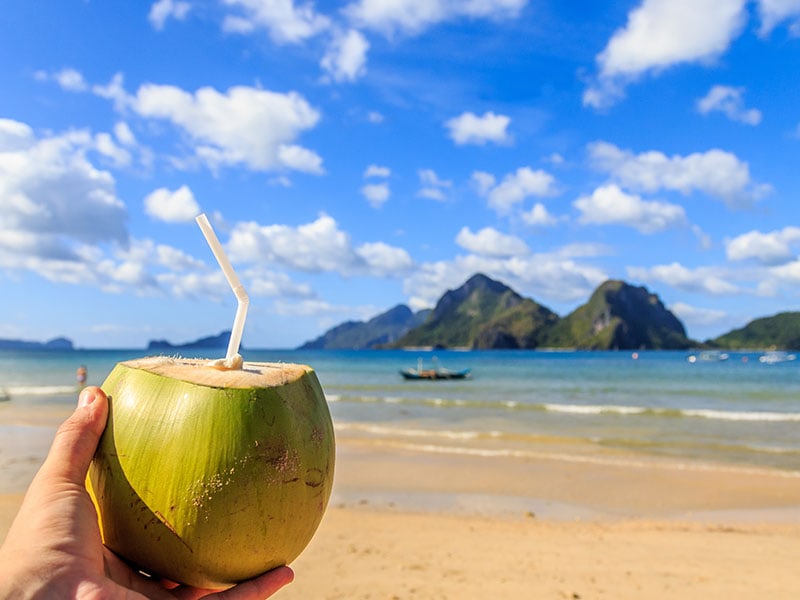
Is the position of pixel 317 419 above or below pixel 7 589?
above

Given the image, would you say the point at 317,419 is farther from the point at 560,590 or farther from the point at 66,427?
the point at 560,590

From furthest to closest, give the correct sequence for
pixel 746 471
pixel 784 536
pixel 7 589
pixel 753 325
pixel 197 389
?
pixel 753 325, pixel 746 471, pixel 784 536, pixel 197 389, pixel 7 589

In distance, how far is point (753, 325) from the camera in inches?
6107

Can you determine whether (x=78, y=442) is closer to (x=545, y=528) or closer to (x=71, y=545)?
(x=71, y=545)

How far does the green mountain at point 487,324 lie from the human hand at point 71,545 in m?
153

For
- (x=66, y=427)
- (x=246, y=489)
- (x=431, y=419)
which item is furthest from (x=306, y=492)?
(x=431, y=419)

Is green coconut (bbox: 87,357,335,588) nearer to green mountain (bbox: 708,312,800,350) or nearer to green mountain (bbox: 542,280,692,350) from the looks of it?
green mountain (bbox: 542,280,692,350)

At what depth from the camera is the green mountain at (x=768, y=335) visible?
144m

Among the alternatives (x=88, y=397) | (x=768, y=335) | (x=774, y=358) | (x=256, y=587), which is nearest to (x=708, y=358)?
(x=774, y=358)

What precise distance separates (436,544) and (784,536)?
14.6 ft

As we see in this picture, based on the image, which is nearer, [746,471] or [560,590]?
[560,590]

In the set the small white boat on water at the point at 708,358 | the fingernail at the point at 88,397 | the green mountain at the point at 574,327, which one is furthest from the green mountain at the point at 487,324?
the fingernail at the point at 88,397

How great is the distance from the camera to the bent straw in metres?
1.68

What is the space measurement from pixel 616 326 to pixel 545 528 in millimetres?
146924
